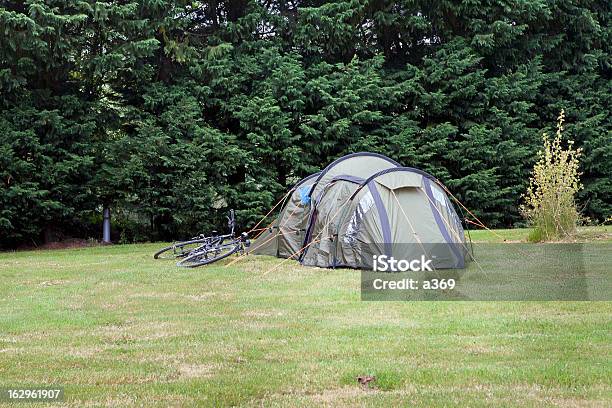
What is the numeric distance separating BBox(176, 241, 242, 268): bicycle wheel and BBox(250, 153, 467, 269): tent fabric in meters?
1.16

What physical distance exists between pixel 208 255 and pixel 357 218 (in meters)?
2.88

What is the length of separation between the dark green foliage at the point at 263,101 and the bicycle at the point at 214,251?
3993 mm

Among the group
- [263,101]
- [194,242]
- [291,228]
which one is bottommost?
[194,242]

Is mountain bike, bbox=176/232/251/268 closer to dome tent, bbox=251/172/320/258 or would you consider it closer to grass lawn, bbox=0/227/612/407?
dome tent, bbox=251/172/320/258

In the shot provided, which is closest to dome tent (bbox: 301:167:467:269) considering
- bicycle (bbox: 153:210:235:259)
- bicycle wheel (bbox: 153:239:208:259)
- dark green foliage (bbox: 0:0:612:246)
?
bicycle (bbox: 153:210:235:259)

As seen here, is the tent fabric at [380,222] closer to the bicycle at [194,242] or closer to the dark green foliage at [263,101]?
the bicycle at [194,242]

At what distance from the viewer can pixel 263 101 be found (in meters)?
16.0

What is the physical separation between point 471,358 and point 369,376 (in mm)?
926

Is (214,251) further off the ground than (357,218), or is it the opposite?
(357,218)

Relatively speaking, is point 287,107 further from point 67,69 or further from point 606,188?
point 606,188

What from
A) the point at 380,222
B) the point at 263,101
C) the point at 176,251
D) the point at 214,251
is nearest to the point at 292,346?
the point at 380,222

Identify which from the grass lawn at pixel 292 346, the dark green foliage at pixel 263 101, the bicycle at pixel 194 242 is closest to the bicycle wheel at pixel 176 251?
the bicycle at pixel 194 242

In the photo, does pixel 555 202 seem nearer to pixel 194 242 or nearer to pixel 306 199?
pixel 306 199

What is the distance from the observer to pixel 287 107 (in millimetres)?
16438
